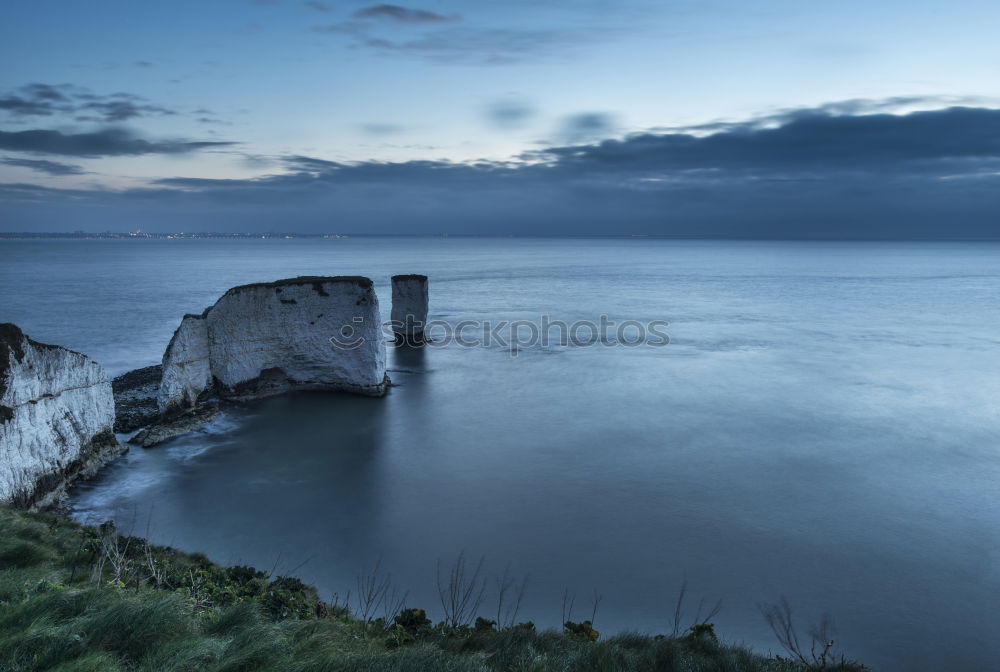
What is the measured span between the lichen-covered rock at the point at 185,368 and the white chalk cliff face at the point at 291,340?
0.16 feet

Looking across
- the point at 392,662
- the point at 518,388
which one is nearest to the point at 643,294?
the point at 518,388

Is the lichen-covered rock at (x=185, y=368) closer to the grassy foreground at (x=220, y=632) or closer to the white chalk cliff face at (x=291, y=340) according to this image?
the white chalk cliff face at (x=291, y=340)

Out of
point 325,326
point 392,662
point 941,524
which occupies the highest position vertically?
point 325,326

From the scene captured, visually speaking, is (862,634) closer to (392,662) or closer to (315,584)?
(392,662)

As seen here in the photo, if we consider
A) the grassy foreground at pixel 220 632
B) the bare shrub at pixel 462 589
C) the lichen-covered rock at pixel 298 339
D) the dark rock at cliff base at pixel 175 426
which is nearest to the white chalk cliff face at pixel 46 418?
the dark rock at cliff base at pixel 175 426

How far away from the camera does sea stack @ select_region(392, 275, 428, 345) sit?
102 feet

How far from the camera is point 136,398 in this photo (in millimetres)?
19938

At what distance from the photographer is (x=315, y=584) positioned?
1027 centimetres

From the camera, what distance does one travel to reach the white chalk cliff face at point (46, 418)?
11.3 metres

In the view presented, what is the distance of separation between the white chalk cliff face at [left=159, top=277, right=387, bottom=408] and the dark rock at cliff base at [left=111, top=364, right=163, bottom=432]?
1.42 metres

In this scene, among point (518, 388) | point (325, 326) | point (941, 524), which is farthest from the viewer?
point (518, 388)

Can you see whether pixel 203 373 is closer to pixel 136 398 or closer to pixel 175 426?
pixel 175 426

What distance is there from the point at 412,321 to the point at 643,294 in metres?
34.2

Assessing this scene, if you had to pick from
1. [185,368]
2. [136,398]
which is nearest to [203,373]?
[185,368]
